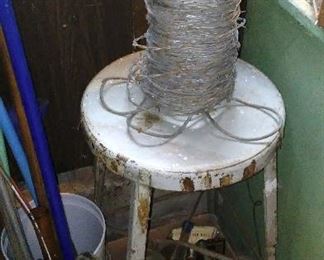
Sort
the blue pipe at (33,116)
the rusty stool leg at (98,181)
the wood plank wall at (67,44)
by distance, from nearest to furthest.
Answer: the blue pipe at (33,116)
the wood plank wall at (67,44)
the rusty stool leg at (98,181)

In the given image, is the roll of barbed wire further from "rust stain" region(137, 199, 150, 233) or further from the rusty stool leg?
the rusty stool leg

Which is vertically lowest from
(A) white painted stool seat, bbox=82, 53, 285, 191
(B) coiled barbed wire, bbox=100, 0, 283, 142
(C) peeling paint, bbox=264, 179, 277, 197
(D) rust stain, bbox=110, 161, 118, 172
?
(C) peeling paint, bbox=264, 179, 277, 197

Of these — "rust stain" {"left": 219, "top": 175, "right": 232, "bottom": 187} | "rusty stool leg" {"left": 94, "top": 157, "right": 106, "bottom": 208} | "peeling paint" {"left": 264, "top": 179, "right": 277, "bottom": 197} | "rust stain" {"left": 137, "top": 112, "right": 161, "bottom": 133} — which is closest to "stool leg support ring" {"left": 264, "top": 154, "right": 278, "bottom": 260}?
"peeling paint" {"left": 264, "top": 179, "right": 277, "bottom": 197}

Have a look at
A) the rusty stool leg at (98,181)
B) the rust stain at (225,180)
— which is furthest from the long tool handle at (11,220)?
the rust stain at (225,180)

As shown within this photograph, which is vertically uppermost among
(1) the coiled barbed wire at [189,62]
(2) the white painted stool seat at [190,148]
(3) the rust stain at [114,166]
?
(1) the coiled barbed wire at [189,62]

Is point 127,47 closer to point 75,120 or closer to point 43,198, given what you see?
point 75,120

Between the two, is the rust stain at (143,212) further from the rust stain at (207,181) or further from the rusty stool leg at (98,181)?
the rusty stool leg at (98,181)

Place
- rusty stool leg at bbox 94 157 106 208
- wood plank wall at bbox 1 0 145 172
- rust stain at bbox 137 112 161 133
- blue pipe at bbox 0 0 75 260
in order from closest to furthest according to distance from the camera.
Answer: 1. blue pipe at bbox 0 0 75 260
2. rust stain at bbox 137 112 161 133
3. wood plank wall at bbox 1 0 145 172
4. rusty stool leg at bbox 94 157 106 208

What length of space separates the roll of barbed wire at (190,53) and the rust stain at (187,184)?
139 millimetres

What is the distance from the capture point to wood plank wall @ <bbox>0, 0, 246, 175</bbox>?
3.58 ft

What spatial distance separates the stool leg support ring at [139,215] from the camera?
918mm

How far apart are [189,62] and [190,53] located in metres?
0.02

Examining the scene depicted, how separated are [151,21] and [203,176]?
0.92 ft

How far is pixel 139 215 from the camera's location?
0.94 metres
